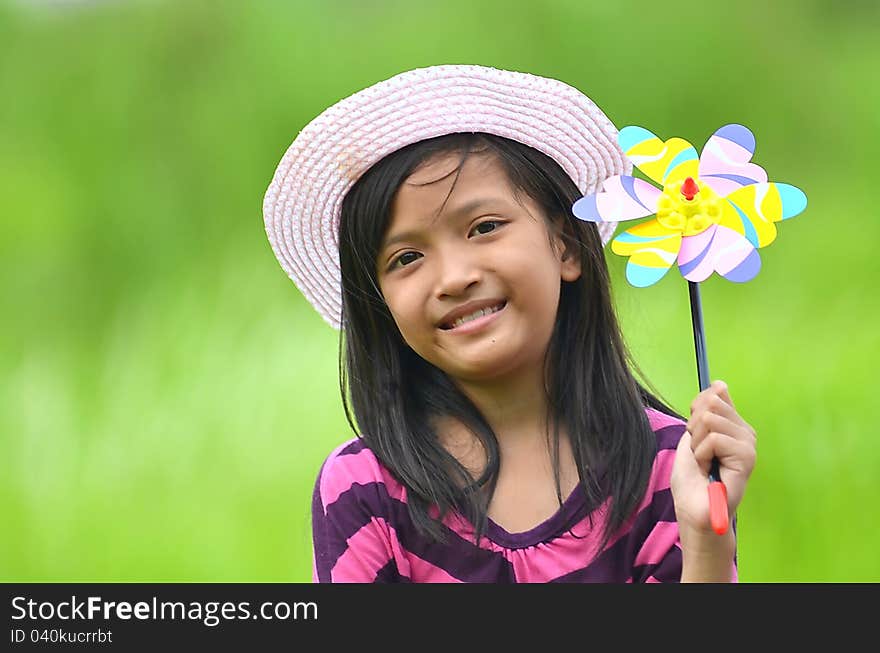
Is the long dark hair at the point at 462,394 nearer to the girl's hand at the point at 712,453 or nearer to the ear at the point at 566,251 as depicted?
the ear at the point at 566,251

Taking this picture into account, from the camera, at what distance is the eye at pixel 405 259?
1.25 m

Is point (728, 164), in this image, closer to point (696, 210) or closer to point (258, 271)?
point (696, 210)

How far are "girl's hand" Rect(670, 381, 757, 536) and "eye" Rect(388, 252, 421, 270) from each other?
338mm

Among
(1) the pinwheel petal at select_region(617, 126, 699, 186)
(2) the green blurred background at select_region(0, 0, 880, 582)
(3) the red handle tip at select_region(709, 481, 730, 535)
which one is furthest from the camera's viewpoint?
(2) the green blurred background at select_region(0, 0, 880, 582)

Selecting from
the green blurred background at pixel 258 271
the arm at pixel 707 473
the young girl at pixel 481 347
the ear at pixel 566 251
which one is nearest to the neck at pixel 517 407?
the young girl at pixel 481 347

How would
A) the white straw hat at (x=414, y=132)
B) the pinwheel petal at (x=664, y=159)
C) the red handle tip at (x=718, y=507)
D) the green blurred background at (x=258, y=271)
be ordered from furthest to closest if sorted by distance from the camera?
the green blurred background at (x=258, y=271) < the white straw hat at (x=414, y=132) < the pinwheel petal at (x=664, y=159) < the red handle tip at (x=718, y=507)

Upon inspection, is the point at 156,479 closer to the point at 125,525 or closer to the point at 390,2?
the point at 125,525

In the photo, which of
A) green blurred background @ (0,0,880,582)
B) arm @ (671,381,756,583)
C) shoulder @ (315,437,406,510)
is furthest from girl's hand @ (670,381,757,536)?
green blurred background @ (0,0,880,582)

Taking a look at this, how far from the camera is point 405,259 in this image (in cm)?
125

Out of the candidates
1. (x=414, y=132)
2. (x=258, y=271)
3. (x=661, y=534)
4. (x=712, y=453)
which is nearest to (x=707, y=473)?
(x=712, y=453)

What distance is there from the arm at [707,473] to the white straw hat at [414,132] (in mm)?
364

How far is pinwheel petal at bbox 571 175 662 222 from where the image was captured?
1138 mm

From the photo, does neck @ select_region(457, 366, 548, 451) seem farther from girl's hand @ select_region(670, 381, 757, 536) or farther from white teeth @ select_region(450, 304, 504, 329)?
girl's hand @ select_region(670, 381, 757, 536)

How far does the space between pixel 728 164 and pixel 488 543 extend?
1.50 ft
